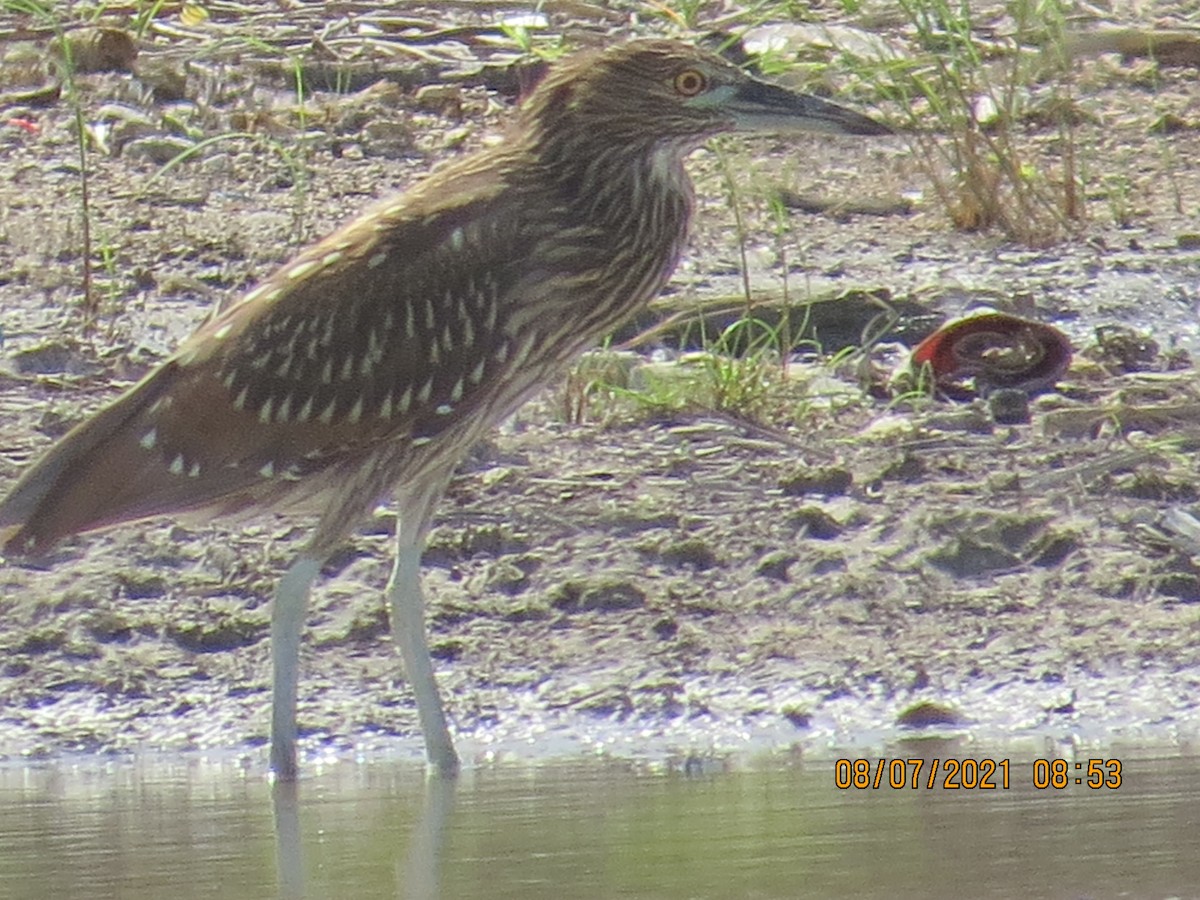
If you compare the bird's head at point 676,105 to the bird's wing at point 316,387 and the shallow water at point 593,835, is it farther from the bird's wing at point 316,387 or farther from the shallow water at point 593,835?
the shallow water at point 593,835

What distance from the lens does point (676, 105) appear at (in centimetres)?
689

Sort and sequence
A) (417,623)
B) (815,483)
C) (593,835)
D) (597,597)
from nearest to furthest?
(593,835) → (417,623) → (597,597) → (815,483)

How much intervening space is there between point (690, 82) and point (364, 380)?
1051 millimetres

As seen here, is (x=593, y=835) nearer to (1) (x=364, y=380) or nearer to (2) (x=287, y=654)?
(2) (x=287, y=654)

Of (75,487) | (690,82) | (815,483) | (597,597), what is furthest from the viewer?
(815,483)

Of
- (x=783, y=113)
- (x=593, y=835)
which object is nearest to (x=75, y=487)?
(x=593, y=835)

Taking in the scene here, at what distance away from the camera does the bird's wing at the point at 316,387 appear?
6590 mm

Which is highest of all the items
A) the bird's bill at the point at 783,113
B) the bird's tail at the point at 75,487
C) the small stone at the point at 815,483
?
the bird's bill at the point at 783,113

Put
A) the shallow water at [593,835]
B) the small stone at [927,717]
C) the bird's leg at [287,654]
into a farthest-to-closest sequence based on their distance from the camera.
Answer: the small stone at [927,717]
the bird's leg at [287,654]
the shallow water at [593,835]

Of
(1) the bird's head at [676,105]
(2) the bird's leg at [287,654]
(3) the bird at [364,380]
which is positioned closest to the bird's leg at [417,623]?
(3) the bird at [364,380]

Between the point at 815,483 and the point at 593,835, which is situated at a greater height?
the point at 815,483

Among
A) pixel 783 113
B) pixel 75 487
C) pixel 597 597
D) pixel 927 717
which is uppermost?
pixel 783 113

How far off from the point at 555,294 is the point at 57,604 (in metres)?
1.58

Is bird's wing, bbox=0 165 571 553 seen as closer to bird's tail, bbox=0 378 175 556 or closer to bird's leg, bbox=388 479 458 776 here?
bird's tail, bbox=0 378 175 556
